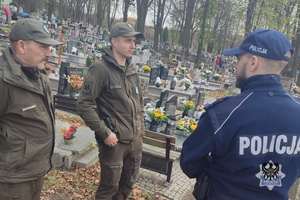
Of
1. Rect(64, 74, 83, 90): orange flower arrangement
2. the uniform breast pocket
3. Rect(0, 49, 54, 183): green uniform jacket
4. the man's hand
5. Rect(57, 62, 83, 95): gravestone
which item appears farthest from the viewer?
Rect(57, 62, 83, 95): gravestone

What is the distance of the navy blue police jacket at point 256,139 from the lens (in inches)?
74.1

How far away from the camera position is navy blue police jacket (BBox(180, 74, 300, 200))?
6.17 feet

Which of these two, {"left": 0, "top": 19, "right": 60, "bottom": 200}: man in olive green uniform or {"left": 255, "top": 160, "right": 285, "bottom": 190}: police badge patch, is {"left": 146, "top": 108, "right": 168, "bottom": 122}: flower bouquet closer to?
{"left": 0, "top": 19, "right": 60, "bottom": 200}: man in olive green uniform

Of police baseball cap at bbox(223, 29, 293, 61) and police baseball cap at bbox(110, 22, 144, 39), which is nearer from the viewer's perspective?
police baseball cap at bbox(223, 29, 293, 61)

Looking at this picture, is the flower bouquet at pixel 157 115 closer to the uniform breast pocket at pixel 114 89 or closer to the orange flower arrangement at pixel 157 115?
the orange flower arrangement at pixel 157 115

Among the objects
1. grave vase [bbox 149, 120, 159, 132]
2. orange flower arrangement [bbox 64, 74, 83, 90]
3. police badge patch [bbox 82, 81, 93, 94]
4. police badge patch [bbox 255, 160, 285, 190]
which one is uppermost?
police badge patch [bbox 82, 81, 93, 94]

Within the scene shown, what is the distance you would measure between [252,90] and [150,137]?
364 centimetres

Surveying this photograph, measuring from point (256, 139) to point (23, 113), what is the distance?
5.80 feet

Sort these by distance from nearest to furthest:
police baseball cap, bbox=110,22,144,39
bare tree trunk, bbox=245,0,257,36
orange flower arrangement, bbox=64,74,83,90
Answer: police baseball cap, bbox=110,22,144,39 → orange flower arrangement, bbox=64,74,83,90 → bare tree trunk, bbox=245,0,257,36

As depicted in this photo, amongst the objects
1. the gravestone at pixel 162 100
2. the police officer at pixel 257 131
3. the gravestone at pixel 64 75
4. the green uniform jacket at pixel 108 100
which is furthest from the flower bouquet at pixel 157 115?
the police officer at pixel 257 131

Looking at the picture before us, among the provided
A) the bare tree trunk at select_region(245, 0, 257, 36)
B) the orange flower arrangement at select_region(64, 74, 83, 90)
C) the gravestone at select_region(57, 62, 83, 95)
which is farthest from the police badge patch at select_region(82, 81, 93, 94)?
the bare tree trunk at select_region(245, 0, 257, 36)

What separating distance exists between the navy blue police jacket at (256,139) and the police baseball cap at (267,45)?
0.15 m

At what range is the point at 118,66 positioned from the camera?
128 inches

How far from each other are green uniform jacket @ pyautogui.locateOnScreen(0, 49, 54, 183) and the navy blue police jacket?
137cm
